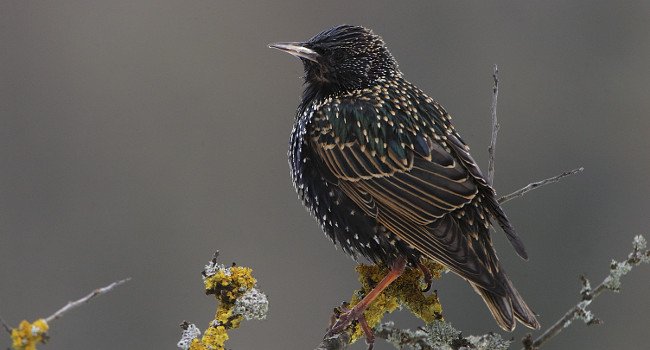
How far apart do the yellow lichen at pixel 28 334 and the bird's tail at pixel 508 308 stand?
2452 mm

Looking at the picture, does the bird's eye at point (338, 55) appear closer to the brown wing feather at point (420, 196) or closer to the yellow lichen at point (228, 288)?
the brown wing feather at point (420, 196)

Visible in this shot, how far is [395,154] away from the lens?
4898 millimetres

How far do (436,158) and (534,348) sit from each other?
134cm

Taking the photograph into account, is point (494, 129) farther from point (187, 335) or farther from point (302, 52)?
point (187, 335)

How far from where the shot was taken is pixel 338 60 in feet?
17.7

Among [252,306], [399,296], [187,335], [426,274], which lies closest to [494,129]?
[426,274]

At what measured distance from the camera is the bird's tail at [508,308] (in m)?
4.67

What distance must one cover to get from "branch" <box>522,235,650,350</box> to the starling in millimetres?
785

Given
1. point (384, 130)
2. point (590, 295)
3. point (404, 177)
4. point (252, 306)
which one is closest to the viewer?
point (590, 295)

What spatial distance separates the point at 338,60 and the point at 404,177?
0.93 meters

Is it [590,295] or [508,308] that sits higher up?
[508,308]

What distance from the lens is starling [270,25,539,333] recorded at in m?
4.70

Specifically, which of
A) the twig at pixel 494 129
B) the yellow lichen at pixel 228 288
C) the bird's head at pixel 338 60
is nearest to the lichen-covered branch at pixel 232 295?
the yellow lichen at pixel 228 288

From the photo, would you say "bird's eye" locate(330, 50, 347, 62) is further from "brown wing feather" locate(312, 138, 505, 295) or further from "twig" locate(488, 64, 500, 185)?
"twig" locate(488, 64, 500, 185)
